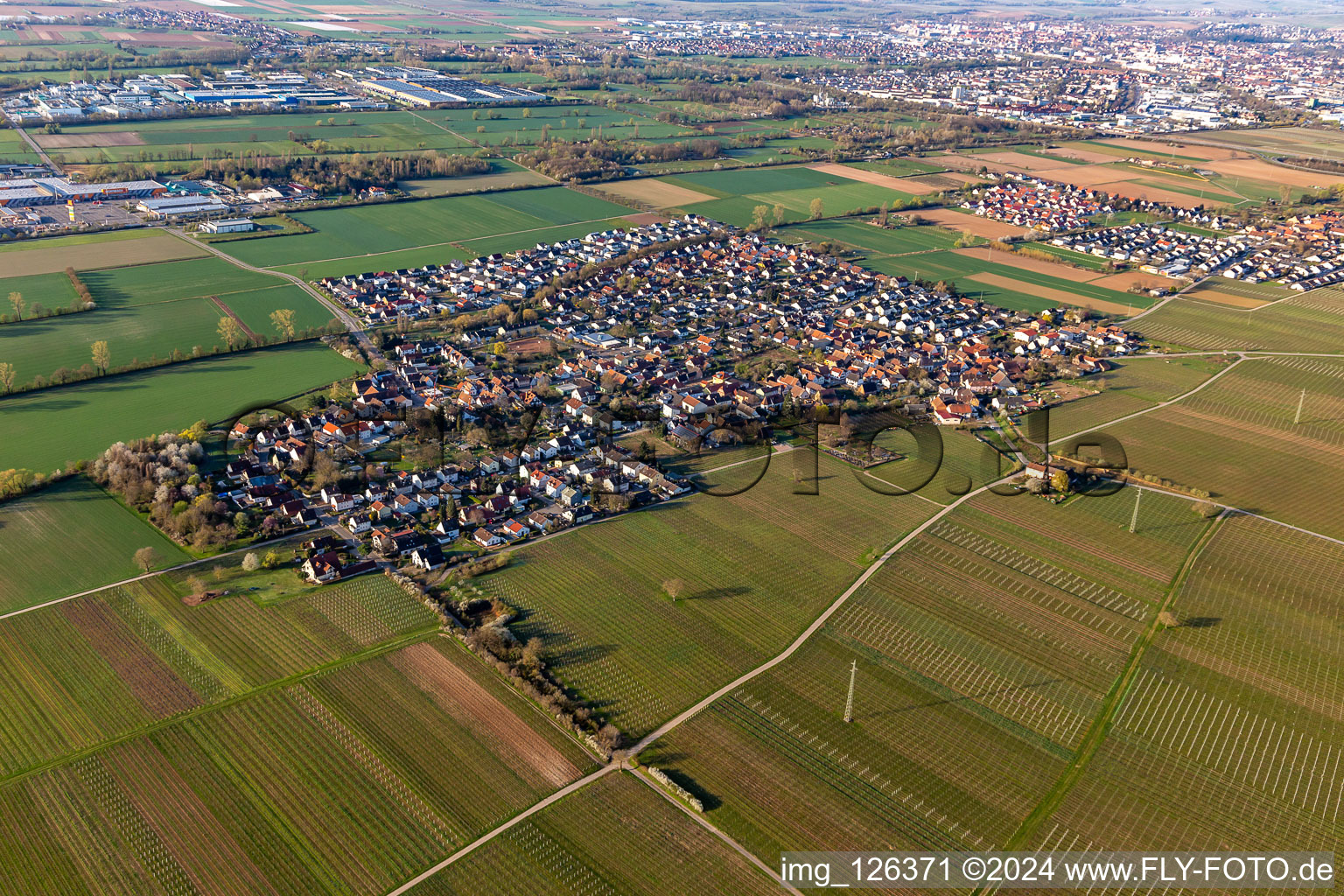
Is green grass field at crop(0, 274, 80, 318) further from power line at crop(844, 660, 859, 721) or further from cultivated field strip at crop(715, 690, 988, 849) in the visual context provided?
power line at crop(844, 660, 859, 721)

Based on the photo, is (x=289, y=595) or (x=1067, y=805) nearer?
(x=1067, y=805)

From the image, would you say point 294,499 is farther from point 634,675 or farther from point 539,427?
point 634,675

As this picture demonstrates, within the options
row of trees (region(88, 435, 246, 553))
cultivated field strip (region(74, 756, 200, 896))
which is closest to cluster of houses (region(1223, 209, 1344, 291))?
row of trees (region(88, 435, 246, 553))

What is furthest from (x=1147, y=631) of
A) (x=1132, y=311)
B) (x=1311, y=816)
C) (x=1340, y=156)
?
(x=1340, y=156)

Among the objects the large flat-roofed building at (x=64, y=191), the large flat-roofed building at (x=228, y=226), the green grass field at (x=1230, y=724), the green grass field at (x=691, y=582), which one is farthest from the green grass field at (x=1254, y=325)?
the large flat-roofed building at (x=64, y=191)

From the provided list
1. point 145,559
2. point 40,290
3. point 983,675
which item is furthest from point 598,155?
point 983,675

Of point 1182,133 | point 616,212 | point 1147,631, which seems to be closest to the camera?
point 1147,631
